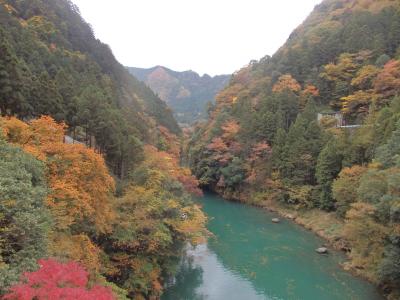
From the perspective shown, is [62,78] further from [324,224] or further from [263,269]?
[324,224]

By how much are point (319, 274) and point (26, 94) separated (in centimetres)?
2285

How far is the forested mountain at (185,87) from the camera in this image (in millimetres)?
176988

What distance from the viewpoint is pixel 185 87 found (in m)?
190

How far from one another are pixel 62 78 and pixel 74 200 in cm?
1828

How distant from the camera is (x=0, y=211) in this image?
11.5 meters

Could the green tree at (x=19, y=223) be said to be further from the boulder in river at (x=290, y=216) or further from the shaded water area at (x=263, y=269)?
the boulder in river at (x=290, y=216)

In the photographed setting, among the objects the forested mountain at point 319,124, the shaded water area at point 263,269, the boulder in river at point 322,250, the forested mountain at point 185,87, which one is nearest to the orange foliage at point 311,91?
the forested mountain at point 319,124

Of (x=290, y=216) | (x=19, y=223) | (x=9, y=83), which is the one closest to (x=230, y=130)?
(x=290, y=216)

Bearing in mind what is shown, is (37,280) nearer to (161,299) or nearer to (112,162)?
(161,299)

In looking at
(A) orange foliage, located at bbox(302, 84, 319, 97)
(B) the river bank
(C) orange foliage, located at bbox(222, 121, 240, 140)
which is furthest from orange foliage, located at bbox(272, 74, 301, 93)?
(B) the river bank

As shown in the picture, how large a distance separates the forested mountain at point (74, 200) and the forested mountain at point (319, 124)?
1184 centimetres

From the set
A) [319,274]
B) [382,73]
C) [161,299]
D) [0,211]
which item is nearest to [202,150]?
[382,73]

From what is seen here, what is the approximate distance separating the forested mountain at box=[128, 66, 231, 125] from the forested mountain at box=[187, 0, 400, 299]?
10567cm

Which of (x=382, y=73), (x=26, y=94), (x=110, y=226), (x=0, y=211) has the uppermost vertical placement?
(x=382, y=73)
